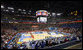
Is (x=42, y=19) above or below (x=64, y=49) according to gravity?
above

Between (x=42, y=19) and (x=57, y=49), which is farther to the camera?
(x=42, y=19)

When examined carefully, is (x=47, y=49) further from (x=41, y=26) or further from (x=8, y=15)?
(x=41, y=26)

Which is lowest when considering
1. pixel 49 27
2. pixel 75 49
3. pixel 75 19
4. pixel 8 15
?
pixel 49 27

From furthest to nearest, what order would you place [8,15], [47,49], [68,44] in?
[8,15]
[68,44]
[47,49]

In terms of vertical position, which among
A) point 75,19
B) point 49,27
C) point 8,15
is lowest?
point 49,27

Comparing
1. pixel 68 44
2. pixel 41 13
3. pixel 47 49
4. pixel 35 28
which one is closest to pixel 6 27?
pixel 35 28

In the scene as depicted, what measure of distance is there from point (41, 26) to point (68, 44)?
1937cm

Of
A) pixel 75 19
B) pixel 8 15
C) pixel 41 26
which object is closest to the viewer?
pixel 8 15

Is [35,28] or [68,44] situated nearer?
[68,44]

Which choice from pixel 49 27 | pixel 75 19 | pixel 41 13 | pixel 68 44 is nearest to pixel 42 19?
pixel 41 13

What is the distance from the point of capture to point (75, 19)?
14742 mm

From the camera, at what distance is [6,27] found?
48.9ft

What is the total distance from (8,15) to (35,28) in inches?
674

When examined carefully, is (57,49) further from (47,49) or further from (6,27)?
(6,27)
